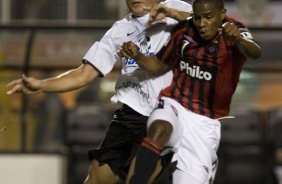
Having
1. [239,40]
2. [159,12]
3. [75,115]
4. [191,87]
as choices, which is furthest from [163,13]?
[75,115]

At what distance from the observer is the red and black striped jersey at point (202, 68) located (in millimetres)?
4441

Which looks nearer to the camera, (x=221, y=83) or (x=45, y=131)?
(x=221, y=83)

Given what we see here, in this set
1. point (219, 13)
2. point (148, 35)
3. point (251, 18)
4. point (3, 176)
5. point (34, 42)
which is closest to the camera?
point (219, 13)

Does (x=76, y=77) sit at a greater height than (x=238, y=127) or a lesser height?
greater

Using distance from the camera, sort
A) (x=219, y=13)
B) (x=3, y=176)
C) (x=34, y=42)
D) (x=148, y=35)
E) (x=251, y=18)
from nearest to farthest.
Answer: (x=219, y=13)
(x=148, y=35)
(x=3, y=176)
(x=34, y=42)
(x=251, y=18)

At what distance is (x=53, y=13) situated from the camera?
965cm

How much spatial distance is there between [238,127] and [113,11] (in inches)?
114

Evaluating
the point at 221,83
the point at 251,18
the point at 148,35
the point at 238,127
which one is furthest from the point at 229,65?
the point at 251,18

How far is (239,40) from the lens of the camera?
4.18 metres

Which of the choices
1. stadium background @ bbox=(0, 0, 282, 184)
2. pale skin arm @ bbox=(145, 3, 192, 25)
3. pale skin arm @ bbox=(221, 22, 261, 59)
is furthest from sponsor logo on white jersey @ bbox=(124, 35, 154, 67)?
stadium background @ bbox=(0, 0, 282, 184)

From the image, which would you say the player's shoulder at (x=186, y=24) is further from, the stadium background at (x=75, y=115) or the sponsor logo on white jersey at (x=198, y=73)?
the stadium background at (x=75, y=115)

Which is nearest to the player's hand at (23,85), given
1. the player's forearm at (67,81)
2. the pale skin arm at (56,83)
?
the pale skin arm at (56,83)

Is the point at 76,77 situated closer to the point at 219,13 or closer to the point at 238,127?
the point at 219,13

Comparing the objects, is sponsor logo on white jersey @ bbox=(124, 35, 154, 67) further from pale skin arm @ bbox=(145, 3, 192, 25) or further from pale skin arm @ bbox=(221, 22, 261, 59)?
pale skin arm @ bbox=(221, 22, 261, 59)
